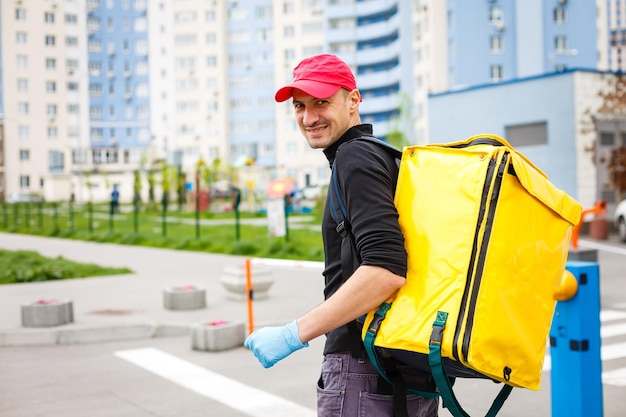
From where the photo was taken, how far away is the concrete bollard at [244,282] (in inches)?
465

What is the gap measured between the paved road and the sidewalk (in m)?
0.02

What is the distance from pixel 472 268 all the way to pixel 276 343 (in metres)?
0.74

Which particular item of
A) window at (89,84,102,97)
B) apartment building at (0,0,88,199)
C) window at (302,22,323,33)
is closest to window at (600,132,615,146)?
window at (302,22,323,33)

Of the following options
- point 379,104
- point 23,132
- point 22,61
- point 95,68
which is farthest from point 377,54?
point 23,132

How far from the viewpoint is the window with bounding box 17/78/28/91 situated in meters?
98.2

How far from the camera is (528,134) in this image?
93.6ft

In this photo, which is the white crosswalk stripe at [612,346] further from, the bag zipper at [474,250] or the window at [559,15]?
the window at [559,15]

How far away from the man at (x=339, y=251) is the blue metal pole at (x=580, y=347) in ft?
7.69

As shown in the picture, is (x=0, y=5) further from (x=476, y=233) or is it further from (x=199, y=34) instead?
(x=476, y=233)

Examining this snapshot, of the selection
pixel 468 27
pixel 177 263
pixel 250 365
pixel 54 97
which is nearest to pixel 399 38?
pixel 468 27

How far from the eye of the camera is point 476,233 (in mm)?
2299

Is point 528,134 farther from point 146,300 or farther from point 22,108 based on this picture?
point 22,108

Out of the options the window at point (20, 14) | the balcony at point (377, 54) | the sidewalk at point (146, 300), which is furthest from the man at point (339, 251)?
the window at point (20, 14)

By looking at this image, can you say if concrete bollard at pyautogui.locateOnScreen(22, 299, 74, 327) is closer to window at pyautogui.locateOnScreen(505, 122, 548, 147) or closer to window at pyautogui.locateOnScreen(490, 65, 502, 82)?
window at pyautogui.locateOnScreen(505, 122, 548, 147)
